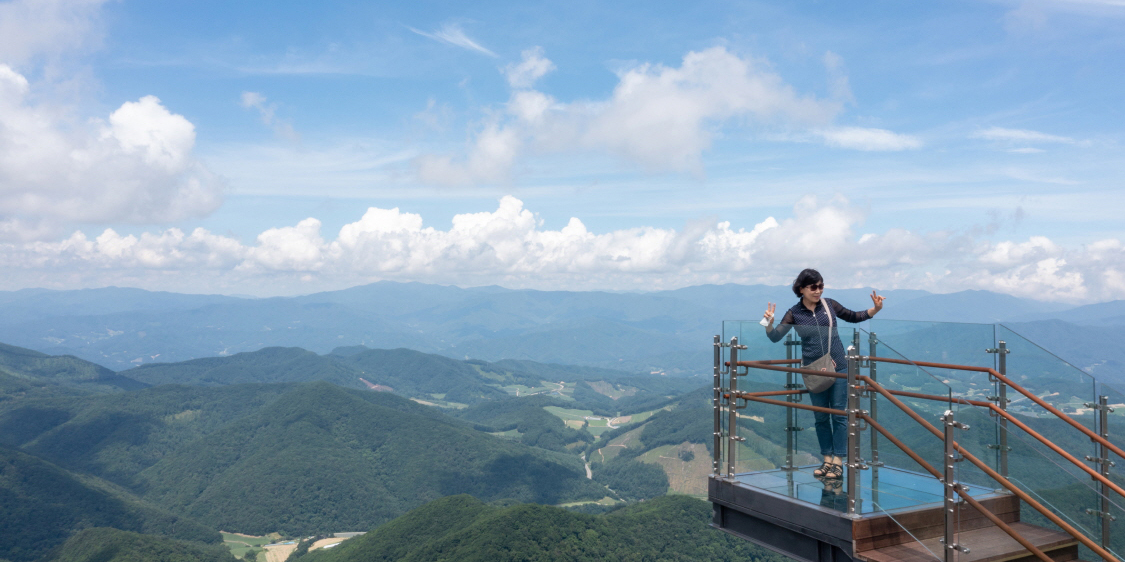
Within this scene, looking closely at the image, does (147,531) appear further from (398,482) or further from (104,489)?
(398,482)

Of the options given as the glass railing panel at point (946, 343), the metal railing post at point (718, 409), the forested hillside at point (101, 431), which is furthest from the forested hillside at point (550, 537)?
the forested hillside at point (101, 431)

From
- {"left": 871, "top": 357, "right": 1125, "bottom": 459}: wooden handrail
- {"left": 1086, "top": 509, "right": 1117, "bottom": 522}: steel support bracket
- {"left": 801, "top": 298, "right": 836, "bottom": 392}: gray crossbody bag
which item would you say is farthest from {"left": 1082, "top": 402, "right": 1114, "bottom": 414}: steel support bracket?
{"left": 801, "top": 298, "right": 836, "bottom": 392}: gray crossbody bag

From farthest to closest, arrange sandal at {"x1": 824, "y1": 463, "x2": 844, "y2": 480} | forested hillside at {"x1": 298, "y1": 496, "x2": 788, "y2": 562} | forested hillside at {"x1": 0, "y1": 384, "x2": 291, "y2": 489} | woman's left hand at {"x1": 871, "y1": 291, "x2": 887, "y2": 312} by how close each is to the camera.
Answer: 1. forested hillside at {"x1": 0, "y1": 384, "x2": 291, "y2": 489}
2. forested hillside at {"x1": 298, "y1": 496, "x2": 788, "y2": 562}
3. woman's left hand at {"x1": 871, "y1": 291, "x2": 887, "y2": 312}
4. sandal at {"x1": 824, "y1": 463, "x2": 844, "y2": 480}

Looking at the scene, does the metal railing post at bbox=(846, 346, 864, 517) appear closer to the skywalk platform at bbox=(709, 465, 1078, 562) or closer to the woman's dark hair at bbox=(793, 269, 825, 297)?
the skywalk platform at bbox=(709, 465, 1078, 562)

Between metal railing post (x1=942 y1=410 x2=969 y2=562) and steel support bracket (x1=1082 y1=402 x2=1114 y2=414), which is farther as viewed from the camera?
steel support bracket (x1=1082 y1=402 x2=1114 y2=414)

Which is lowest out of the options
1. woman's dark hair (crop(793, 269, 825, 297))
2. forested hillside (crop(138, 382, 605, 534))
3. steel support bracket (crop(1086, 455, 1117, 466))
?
forested hillside (crop(138, 382, 605, 534))

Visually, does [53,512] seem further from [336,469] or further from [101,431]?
[101,431]

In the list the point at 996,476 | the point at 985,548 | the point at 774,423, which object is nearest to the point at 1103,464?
the point at 985,548
